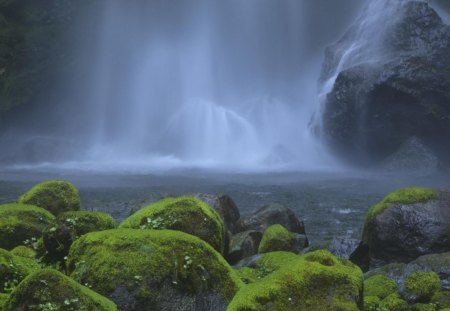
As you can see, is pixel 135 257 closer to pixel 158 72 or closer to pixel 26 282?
pixel 26 282

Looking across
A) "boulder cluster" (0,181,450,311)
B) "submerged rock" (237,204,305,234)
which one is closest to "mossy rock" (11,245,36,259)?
"boulder cluster" (0,181,450,311)

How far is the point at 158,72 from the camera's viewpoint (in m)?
56.7

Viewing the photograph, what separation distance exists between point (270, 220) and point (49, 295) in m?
9.51

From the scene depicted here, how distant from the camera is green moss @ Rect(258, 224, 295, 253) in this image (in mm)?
10945

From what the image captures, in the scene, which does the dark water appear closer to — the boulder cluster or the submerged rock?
the submerged rock

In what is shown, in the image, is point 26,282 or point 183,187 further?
point 183,187

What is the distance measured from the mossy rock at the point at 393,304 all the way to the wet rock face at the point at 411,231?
407 cm

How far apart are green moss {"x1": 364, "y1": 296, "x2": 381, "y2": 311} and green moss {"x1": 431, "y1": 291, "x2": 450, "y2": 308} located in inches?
33.7

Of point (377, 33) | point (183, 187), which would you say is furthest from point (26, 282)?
point (377, 33)

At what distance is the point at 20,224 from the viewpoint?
9016mm

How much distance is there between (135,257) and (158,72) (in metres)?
52.5

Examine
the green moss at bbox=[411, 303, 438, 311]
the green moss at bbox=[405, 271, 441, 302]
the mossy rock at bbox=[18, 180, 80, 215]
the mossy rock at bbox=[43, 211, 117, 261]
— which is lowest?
the green moss at bbox=[411, 303, 438, 311]

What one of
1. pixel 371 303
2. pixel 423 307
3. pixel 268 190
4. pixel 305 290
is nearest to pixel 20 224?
pixel 305 290

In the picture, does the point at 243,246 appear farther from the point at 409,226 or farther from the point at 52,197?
the point at 52,197
